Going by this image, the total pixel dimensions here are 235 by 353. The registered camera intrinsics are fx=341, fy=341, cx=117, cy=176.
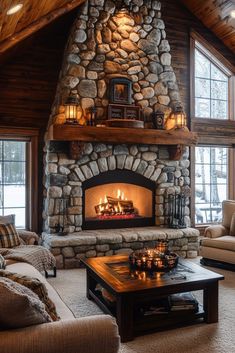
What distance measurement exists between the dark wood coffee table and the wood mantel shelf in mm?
2150

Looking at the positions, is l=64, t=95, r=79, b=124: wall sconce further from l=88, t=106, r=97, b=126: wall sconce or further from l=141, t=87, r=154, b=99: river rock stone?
l=141, t=87, r=154, b=99: river rock stone

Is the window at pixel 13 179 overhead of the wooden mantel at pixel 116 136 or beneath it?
beneath

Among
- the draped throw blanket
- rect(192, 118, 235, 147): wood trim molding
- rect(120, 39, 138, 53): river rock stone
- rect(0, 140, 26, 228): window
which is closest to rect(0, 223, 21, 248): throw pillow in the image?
the draped throw blanket

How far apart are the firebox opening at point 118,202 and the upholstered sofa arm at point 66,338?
148 inches

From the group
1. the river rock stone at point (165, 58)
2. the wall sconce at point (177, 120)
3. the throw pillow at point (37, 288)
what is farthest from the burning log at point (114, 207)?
the throw pillow at point (37, 288)

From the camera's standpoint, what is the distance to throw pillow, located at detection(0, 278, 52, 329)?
62.2 inches

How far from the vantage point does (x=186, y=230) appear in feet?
18.2

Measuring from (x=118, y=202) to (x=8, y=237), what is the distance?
2238mm

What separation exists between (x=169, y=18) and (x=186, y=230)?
12.9 feet

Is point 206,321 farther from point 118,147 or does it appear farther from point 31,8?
point 31,8

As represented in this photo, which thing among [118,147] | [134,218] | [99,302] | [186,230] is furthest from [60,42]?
[99,302]

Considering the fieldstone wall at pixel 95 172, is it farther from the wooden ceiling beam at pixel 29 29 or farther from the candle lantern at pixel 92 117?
the wooden ceiling beam at pixel 29 29

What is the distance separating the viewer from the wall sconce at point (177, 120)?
568 centimetres

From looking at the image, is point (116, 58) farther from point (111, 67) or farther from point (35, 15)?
point (35, 15)
